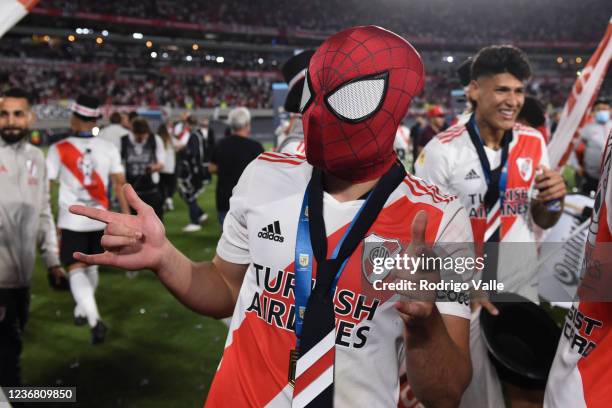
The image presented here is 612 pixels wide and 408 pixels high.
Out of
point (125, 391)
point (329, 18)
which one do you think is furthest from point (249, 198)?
point (329, 18)

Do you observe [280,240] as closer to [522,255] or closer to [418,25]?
[522,255]

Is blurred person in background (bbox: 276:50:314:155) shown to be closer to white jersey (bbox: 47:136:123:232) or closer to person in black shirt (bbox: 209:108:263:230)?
person in black shirt (bbox: 209:108:263:230)

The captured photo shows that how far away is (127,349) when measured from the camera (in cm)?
492

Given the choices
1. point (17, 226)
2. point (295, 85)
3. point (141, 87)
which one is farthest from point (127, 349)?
point (141, 87)

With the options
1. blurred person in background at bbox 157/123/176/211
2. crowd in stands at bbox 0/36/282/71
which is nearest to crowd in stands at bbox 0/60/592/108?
crowd in stands at bbox 0/36/282/71

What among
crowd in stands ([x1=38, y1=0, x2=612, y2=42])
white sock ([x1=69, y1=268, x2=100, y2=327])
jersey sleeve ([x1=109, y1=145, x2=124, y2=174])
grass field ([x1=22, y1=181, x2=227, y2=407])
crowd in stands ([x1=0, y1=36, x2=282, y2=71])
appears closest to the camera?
grass field ([x1=22, y1=181, x2=227, y2=407])

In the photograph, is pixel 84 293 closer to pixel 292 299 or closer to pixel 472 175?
pixel 472 175

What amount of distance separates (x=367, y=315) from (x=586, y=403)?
674mm

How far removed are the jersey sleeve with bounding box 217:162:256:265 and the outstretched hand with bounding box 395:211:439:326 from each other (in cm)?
67

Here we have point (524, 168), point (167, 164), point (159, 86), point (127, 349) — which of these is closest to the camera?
point (524, 168)

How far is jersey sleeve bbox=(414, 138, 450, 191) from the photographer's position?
3574mm

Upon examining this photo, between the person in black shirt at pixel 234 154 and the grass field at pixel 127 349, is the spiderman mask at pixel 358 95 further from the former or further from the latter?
the person in black shirt at pixel 234 154

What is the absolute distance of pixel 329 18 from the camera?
45406 millimetres

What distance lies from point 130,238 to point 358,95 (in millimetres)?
736
